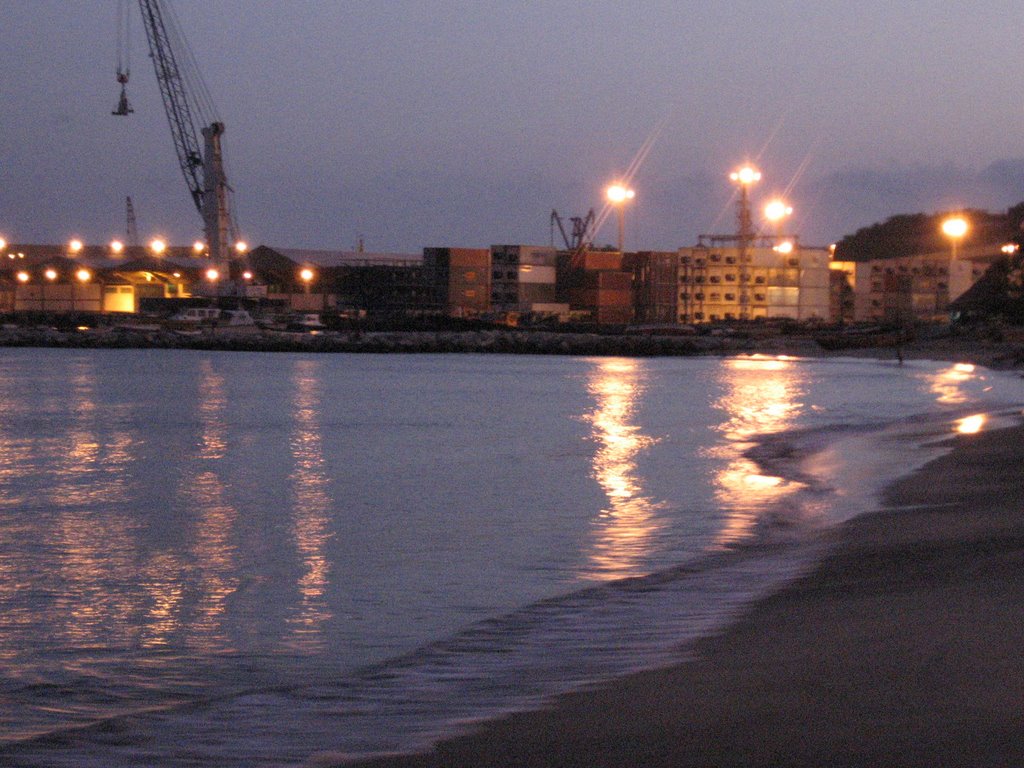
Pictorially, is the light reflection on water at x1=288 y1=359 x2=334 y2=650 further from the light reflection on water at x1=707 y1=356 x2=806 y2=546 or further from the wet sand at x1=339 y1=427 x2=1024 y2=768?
the light reflection on water at x1=707 y1=356 x2=806 y2=546

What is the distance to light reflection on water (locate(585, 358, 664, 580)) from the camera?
709 cm

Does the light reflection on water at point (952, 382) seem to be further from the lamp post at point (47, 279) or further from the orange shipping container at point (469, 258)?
the lamp post at point (47, 279)

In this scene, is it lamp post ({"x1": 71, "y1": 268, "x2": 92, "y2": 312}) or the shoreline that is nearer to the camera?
the shoreline

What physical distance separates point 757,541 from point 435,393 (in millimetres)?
19520

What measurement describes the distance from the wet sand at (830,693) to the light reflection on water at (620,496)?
1413 millimetres

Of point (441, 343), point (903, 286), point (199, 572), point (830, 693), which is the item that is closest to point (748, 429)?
point (199, 572)

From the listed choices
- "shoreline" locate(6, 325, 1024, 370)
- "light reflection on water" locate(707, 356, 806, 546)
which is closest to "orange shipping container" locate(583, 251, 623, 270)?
"shoreline" locate(6, 325, 1024, 370)

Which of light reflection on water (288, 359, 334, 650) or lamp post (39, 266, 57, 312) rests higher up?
lamp post (39, 266, 57, 312)

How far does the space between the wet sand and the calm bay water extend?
29cm

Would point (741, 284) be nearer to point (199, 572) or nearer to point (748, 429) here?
point (748, 429)

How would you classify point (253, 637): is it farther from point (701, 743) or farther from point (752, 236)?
point (752, 236)

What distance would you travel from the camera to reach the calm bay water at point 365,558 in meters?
4.21

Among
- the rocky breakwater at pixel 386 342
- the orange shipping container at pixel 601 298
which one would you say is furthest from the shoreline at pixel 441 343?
the orange shipping container at pixel 601 298

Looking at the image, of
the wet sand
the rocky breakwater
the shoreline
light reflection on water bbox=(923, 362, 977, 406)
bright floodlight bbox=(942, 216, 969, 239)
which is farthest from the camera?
the rocky breakwater
